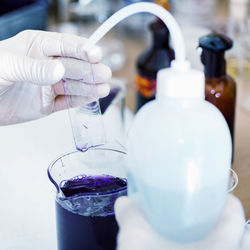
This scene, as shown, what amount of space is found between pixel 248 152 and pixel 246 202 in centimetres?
14

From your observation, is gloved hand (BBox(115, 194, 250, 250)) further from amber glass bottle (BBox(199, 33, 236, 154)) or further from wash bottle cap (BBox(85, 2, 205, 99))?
amber glass bottle (BBox(199, 33, 236, 154))

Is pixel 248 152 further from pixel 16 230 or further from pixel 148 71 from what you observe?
pixel 16 230

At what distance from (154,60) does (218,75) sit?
17 centimetres

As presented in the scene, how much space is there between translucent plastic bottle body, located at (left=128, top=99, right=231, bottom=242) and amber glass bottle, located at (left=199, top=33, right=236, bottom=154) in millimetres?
278

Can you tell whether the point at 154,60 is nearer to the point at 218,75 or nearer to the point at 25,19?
the point at 218,75

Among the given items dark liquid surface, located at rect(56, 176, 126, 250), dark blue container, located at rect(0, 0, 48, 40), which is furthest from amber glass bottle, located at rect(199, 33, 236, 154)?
dark blue container, located at rect(0, 0, 48, 40)

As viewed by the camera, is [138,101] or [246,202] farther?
[138,101]

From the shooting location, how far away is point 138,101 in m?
0.84

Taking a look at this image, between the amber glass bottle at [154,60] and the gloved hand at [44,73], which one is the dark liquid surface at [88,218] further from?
the amber glass bottle at [154,60]

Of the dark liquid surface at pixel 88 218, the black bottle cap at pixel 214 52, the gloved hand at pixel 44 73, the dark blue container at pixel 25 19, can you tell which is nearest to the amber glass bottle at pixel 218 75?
the black bottle cap at pixel 214 52

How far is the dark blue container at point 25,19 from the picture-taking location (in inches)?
39.6

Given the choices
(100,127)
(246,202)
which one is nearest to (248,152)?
(246,202)

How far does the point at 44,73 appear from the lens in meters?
0.51

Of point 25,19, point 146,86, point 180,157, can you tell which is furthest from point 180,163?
point 25,19
